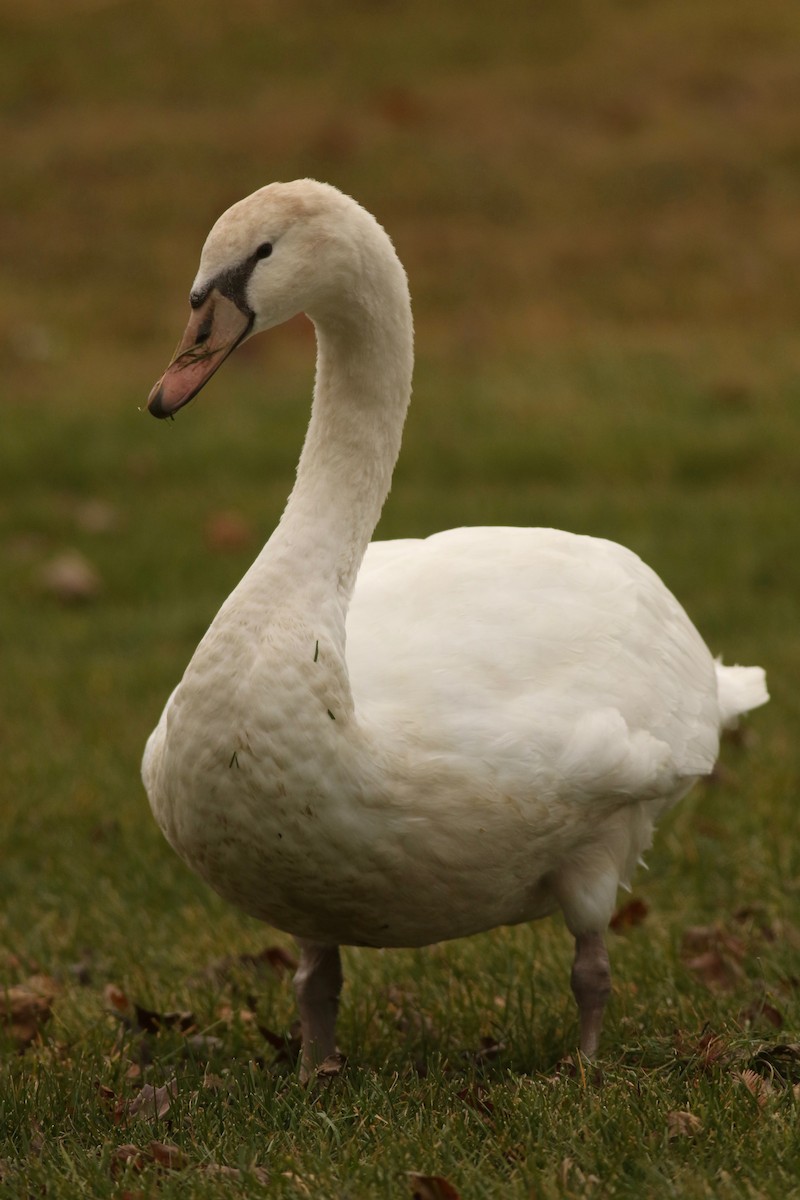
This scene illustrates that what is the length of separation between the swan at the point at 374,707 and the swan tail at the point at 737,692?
22.0 inches

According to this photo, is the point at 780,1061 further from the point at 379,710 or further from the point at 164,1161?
the point at 164,1161

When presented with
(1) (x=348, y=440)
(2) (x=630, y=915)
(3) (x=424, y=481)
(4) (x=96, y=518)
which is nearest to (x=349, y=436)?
(1) (x=348, y=440)

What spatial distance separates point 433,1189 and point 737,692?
233 centimetres

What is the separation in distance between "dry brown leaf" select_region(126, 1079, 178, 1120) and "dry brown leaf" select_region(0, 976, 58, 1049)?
0.74m

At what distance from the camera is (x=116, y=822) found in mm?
5746

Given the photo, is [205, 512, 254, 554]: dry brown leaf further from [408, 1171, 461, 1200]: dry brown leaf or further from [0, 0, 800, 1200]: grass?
[408, 1171, 461, 1200]: dry brown leaf

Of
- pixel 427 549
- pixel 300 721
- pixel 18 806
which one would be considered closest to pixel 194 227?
pixel 18 806

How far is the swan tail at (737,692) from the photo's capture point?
15.3 ft

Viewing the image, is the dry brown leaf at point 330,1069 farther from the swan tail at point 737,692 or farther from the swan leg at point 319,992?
the swan tail at point 737,692

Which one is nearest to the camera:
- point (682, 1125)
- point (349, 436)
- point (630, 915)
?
point (682, 1125)

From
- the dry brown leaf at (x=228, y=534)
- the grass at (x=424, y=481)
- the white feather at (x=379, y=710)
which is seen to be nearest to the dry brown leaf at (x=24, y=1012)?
the grass at (x=424, y=481)

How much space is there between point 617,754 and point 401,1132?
3.31 feet

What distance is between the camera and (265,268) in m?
3.34

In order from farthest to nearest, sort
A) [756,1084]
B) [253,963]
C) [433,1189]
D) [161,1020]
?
[253,963]
[161,1020]
[756,1084]
[433,1189]
